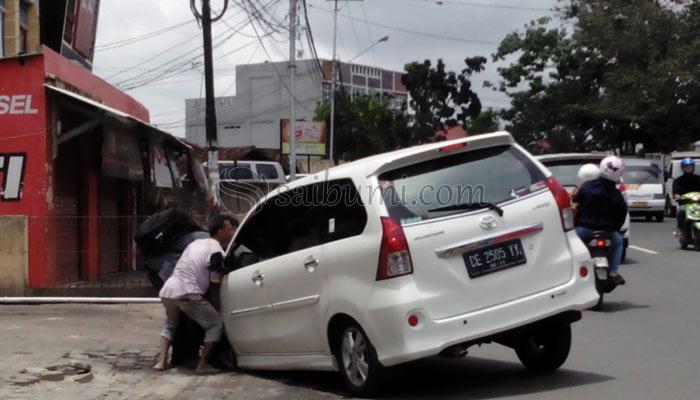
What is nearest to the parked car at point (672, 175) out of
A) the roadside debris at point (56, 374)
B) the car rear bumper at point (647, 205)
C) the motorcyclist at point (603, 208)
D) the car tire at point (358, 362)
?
the car rear bumper at point (647, 205)

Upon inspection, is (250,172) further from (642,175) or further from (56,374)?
(56,374)

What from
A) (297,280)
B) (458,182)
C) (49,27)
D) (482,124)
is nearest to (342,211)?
(297,280)

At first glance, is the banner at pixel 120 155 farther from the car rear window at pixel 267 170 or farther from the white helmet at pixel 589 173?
the car rear window at pixel 267 170

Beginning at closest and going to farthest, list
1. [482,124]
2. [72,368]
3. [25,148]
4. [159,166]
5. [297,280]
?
[297,280]
[72,368]
[25,148]
[159,166]
[482,124]

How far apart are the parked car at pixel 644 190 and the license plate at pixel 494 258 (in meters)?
23.5

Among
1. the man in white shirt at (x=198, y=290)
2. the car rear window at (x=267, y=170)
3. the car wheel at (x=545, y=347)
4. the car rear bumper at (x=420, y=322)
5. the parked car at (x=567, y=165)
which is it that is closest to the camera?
the car rear bumper at (x=420, y=322)

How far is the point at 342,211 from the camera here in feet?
23.3

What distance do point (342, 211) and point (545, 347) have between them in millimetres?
2092

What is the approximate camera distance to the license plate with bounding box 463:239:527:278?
263 inches

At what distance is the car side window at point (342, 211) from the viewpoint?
687 centimetres

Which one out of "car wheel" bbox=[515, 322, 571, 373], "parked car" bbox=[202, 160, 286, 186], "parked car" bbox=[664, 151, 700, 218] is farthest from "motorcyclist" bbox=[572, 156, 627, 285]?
"parked car" bbox=[664, 151, 700, 218]

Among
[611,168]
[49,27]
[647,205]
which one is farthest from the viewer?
[647,205]

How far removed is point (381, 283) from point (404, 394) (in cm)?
112

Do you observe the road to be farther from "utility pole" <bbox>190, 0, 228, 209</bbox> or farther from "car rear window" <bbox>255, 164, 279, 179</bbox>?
"car rear window" <bbox>255, 164, 279, 179</bbox>
